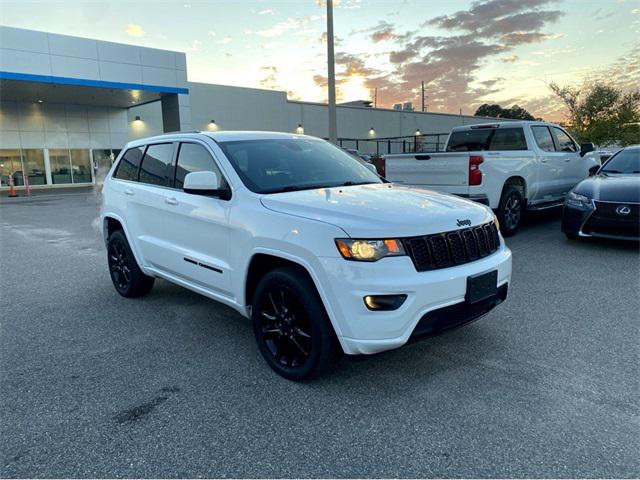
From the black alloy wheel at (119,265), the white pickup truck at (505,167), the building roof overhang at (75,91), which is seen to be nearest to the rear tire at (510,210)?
the white pickup truck at (505,167)

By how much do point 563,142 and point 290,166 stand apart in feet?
25.8

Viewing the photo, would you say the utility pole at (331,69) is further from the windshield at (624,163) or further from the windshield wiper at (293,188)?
the windshield wiper at (293,188)

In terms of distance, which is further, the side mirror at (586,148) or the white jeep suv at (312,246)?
the side mirror at (586,148)

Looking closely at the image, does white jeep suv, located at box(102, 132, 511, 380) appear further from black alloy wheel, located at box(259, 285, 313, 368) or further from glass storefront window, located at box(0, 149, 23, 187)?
glass storefront window, located at box(0, 149, 23, 187)

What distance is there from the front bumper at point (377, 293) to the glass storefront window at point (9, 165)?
29335 mm

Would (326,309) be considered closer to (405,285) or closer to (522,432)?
(405,285)

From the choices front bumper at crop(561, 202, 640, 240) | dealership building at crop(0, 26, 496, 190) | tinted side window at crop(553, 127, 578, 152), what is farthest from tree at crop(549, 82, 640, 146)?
front bumper at crop(561, 202, 640, 240)

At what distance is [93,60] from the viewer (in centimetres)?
2292

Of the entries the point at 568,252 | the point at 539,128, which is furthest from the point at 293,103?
the point at 568,252

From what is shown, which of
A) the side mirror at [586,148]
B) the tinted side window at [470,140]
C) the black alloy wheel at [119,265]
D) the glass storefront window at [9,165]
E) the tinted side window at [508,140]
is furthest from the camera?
the glass storefront window at [9,165]

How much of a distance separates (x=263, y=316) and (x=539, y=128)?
7791 mm

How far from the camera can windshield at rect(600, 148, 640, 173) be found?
7.77 m

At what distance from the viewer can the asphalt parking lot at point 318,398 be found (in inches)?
96.4

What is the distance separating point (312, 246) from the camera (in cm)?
293
